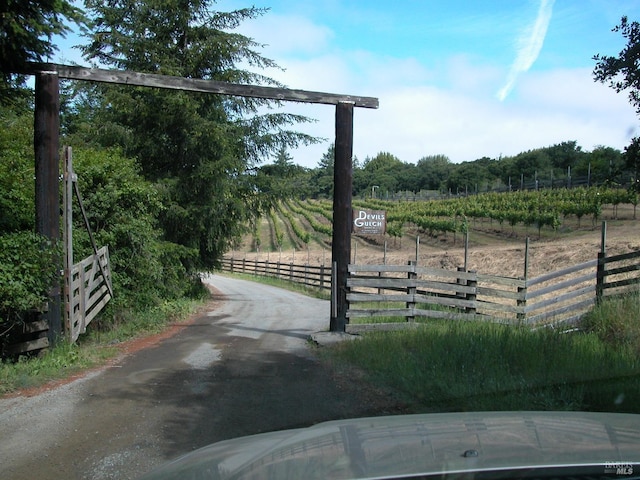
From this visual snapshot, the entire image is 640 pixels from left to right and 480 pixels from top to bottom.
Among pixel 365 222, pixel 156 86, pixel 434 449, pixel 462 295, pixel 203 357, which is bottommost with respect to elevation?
pixel 203 357

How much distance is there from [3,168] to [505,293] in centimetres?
1030

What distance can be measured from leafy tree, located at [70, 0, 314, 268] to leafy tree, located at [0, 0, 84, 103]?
6.88m

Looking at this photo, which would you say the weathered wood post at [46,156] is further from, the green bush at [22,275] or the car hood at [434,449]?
the car hood at [434,449]

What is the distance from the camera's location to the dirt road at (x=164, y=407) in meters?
4.56

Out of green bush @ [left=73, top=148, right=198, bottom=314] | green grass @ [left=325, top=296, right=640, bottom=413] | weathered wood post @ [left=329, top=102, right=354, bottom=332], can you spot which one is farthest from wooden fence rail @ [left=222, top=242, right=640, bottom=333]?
green bush @ [left=73, top=148, right=198, bottom=314]

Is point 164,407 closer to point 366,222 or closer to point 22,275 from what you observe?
point 22,275

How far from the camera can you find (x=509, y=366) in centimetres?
636

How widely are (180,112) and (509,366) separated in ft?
40.8

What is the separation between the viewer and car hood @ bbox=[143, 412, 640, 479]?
1962 mm

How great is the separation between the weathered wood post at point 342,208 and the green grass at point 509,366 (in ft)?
5.37

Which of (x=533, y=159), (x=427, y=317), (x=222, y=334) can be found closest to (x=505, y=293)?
(x=427, y=317)

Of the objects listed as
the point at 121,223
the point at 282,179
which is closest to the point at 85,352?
the point at 121,223

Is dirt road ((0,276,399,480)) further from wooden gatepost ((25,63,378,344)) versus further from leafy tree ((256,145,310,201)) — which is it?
leafy tree ((256,145,310,201))

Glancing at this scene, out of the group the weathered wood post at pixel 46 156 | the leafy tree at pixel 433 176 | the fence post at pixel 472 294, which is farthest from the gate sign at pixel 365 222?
the leafy tree at pixel 433 176
